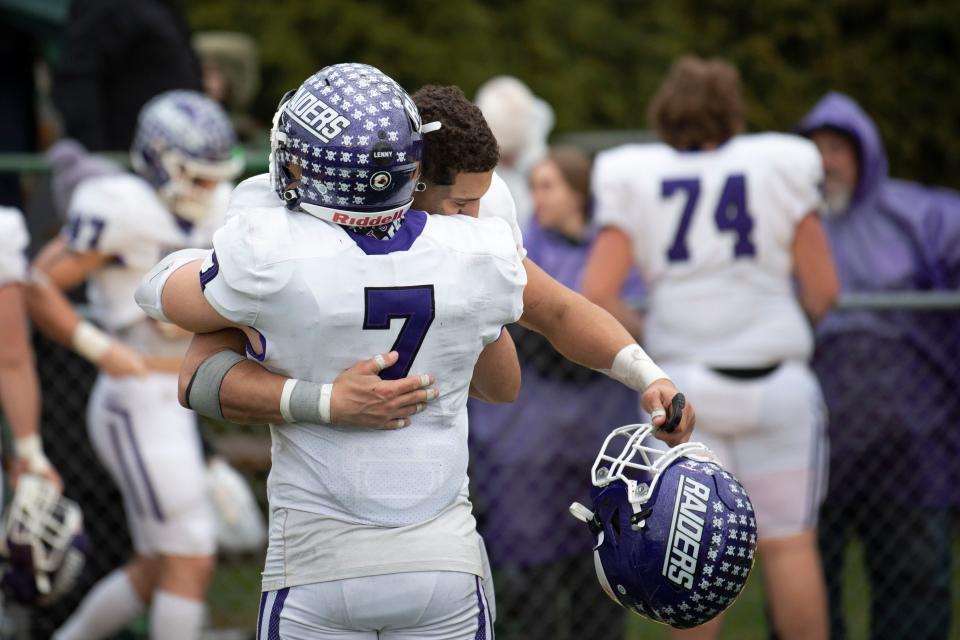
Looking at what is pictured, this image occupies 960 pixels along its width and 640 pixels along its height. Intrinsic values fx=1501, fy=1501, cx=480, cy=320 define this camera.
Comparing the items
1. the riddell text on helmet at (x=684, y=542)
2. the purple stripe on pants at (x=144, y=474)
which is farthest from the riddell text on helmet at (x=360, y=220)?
the purple stripe on pants at (x=144, y=474)

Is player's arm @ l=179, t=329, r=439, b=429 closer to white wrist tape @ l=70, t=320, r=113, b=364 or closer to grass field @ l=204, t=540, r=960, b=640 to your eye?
white wrist tape @ l=70, t=320, r=113, b=364

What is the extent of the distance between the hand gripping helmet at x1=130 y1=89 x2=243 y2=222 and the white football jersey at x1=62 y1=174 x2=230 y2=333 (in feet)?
0.17

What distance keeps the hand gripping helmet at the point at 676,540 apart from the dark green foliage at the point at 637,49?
5.49 metres

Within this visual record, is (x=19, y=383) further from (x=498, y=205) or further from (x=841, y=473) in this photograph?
(x=841, y=473)

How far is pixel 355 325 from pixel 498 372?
474 mm

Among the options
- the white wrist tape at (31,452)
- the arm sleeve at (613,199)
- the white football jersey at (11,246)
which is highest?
the arm sleeve at (613,199)

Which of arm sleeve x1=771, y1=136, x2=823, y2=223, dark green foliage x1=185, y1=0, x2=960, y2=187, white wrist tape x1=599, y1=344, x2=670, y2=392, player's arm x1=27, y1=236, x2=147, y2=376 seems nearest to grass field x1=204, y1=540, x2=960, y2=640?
player's arm x1=27, y1=236, x2=147, y2=376

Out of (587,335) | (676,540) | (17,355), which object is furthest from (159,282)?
(17,355)

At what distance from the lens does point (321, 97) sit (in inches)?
108

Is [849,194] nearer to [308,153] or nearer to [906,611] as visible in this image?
[906,611]

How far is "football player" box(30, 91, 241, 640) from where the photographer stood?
4930 mm

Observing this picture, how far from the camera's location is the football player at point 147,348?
4.93 meters

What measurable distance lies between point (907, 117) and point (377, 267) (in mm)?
6768

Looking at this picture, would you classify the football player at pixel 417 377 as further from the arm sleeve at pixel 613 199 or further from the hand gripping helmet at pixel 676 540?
the arm sleeve at pixel 613 199
